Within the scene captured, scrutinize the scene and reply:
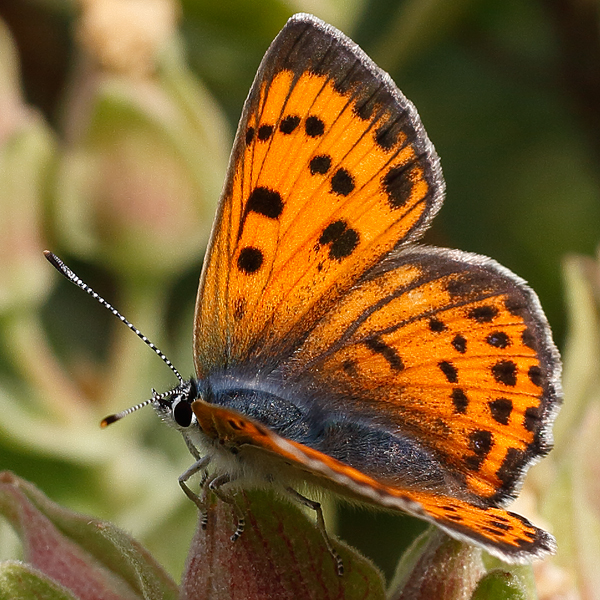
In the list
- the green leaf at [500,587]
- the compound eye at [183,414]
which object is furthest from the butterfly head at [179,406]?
the green leaf at [500,587]

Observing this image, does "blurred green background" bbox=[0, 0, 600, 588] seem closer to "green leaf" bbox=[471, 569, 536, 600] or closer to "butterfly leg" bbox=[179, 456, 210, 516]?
"butterfly leg" bbox=[179, 456, 210, 516]

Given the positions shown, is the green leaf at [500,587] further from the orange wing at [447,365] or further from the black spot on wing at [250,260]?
the black spot on wing at [250,260]

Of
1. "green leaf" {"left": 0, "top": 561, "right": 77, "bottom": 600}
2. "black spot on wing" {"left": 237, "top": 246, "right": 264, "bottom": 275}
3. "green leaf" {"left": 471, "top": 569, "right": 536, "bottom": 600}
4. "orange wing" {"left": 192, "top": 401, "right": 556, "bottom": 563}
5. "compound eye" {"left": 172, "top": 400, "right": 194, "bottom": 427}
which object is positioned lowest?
"green leaf" {"left": 471, "top": 569, "right": 536, "bottom": 600}

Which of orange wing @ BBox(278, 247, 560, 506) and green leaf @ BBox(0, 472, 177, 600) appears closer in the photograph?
green leaf @ BBox(0, 472, 177, 600)

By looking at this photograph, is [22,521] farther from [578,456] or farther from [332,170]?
[578,456]

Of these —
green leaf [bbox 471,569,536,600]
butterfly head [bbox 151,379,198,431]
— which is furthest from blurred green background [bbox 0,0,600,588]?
green leaf [bbox 471,569,536,600]

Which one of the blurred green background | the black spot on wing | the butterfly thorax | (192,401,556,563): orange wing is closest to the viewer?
(192,401,556,563): orange wing
